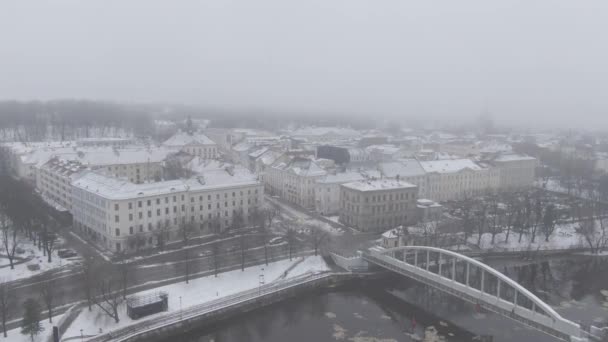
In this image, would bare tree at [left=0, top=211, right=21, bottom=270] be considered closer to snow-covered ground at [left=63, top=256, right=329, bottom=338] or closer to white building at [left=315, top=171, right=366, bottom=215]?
snow-covered ground at [left=63, top=256, right=329, bottom=338]

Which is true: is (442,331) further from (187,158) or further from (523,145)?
(523,145)

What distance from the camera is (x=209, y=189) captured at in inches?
2196

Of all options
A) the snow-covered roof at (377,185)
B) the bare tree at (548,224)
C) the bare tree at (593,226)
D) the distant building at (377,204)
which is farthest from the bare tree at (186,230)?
the bare tree at (593,226)

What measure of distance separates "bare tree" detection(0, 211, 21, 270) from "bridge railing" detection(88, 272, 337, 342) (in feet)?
54.0

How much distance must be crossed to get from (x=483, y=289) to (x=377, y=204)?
1941cm

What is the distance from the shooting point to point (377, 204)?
2263 inches

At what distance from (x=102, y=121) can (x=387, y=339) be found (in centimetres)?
14452

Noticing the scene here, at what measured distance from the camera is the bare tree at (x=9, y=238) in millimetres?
44075

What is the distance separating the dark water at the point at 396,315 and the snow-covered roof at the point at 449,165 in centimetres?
2906

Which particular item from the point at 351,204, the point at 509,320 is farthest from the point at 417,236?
the point at 509,320

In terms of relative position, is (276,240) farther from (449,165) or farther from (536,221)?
(449,165)

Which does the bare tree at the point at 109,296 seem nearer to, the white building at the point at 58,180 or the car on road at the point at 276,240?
the car on road at the point at 276,240

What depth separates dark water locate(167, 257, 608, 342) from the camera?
34594mm

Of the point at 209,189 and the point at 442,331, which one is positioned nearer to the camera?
the point at 442,331
